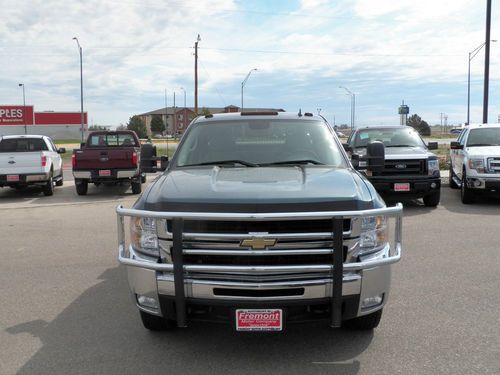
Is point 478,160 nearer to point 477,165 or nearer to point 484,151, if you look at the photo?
point 477,165

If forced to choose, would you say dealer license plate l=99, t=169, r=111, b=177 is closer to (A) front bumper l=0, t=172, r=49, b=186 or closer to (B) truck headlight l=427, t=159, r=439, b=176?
(A) front bumper l=0, t=172, r=49, b=186

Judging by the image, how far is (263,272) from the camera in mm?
3396

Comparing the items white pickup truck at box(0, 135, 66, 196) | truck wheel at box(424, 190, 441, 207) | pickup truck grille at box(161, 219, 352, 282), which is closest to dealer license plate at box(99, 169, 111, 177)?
white pickup truck at box(0, 135, 66, 196)

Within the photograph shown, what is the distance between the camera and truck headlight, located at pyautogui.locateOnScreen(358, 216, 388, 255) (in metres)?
3.56

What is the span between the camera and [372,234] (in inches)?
143

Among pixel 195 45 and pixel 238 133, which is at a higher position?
pixel 195 45

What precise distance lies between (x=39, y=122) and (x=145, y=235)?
8654 centimetres

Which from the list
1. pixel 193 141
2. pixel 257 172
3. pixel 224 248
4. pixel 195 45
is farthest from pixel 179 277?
pixel 195 45

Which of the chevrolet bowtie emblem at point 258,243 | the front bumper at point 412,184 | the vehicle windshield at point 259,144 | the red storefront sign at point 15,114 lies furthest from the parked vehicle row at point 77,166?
the red storefront sign at point 15,114

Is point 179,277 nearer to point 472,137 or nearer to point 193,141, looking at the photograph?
point 193,141

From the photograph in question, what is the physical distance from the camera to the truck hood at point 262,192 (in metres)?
3.46

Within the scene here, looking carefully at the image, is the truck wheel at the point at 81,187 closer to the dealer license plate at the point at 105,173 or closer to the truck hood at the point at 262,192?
the dealer license plate at the point at 105,173

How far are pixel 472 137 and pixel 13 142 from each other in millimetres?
12635

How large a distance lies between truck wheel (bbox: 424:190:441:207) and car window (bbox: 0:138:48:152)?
10.8 meters
